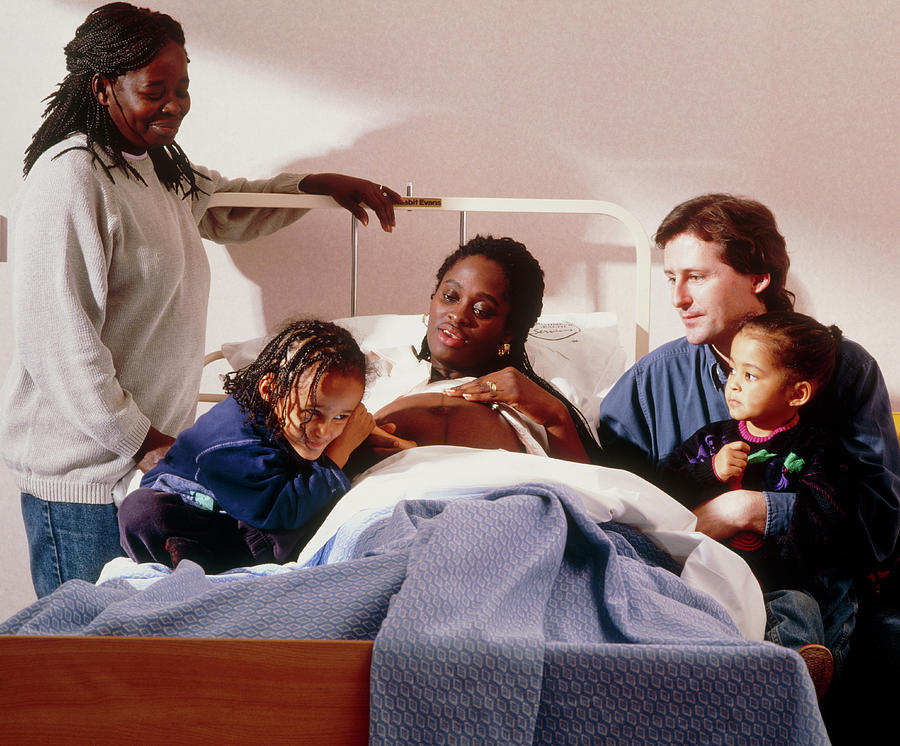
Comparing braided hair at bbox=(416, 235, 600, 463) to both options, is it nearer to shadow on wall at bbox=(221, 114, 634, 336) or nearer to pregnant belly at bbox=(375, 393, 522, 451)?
pregnant belly at bbox=(375, 393, 522, 451)

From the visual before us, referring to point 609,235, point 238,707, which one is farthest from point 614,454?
→ point 238,707

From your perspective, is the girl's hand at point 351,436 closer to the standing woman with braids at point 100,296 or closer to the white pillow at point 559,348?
the white pillow at point 559,348

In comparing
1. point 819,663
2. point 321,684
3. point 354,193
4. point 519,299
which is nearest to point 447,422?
point 519,299

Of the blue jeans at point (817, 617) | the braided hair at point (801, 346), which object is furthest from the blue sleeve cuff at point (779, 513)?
the braided hair at point (801, 346)

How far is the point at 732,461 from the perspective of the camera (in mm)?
1558

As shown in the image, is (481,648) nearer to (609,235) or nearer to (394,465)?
(394,465)

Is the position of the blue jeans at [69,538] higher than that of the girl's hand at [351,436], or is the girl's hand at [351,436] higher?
the girl's hand at [351,436]

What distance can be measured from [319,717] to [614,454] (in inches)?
40.9

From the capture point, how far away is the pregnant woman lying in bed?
161 cm

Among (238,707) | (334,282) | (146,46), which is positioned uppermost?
(146,46)

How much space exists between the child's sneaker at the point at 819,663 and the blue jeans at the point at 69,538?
3.94 feet

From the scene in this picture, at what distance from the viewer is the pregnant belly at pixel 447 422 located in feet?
5.26

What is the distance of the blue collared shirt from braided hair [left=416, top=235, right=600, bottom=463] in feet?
0.27

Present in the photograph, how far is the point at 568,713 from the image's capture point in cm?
80
